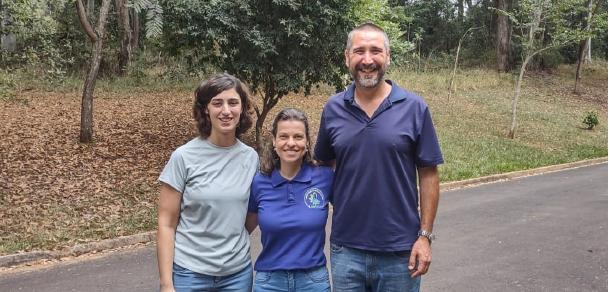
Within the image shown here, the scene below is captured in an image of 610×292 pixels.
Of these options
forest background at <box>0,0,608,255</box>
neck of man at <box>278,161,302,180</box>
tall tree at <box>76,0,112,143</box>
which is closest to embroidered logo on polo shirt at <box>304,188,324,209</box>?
neck of man at <box>278,161,302,180</box>

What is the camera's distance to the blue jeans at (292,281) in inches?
106

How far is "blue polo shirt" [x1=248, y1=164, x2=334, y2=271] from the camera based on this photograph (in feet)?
8.77

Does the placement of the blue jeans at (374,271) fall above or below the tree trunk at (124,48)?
below

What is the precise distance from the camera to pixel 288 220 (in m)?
2.67

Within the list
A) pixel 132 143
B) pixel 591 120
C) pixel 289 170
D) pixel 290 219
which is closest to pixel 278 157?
pixel 289 170

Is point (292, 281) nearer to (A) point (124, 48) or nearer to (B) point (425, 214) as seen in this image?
(B) point (425, 214)

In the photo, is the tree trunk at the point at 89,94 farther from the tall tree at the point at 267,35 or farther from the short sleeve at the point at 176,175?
the short sleeve at the point at 176,175

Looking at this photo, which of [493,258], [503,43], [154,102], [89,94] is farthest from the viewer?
[503,43]

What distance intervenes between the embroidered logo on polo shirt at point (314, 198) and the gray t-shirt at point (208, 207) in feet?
1.00

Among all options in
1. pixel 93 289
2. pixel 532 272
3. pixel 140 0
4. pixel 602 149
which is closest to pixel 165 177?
pixel 93 289

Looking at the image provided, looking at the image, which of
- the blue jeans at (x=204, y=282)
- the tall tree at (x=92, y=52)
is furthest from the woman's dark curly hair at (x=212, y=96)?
the tall tree at (x=92, y=52)

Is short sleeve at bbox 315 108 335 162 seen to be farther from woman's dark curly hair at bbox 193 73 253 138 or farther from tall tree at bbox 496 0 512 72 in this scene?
tall tree at bbox 496 0 512 72

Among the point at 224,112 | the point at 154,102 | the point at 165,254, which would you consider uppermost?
the point at 224,112

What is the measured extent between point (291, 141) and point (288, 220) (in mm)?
399
